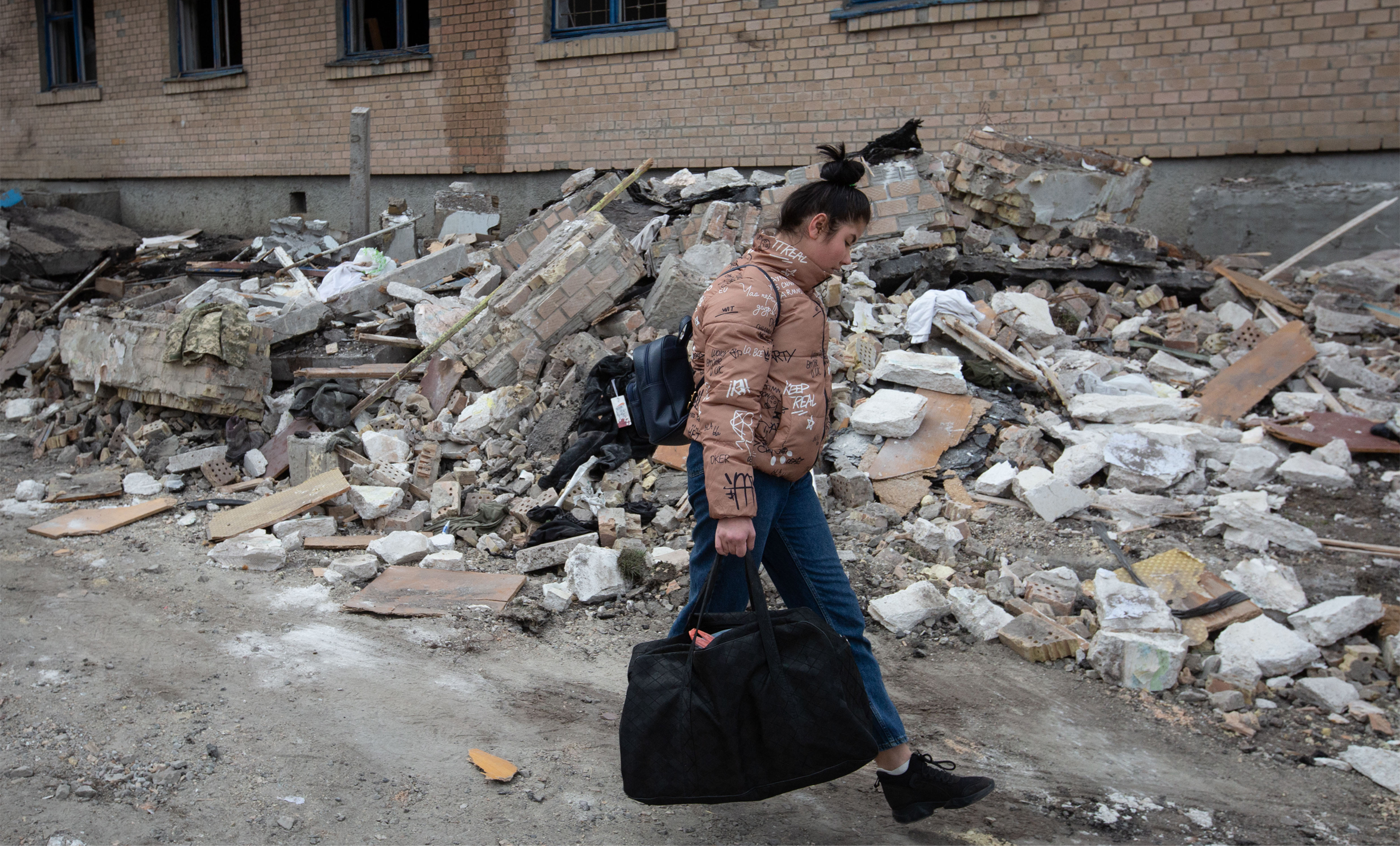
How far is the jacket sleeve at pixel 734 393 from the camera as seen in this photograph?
7.46 ft

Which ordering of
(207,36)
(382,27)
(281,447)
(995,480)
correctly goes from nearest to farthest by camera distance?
(995,480) < (281,447) < (382,27) < (207,36)

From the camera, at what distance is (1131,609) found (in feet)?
12.8

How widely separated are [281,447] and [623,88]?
19.5 ft

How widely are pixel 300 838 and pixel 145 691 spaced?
4.18 ft

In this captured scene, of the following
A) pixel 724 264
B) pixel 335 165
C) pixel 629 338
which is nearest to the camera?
pixel 629 338

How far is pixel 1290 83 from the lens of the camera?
7461 millimetres

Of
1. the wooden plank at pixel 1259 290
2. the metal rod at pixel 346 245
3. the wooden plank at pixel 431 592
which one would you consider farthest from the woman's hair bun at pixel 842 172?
the metal rod at pixel 346 245

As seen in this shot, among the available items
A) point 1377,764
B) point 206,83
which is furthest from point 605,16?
point 1377,764

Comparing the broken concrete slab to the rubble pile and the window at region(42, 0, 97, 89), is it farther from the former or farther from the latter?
the window at region(42, 0, 97, 89)

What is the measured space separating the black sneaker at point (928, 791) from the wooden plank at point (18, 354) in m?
9.90

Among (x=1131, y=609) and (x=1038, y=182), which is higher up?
(x=1038, y=182)

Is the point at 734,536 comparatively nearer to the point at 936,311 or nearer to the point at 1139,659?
the point at 1139,659

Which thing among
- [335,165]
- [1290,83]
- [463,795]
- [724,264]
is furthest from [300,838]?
[335,165]

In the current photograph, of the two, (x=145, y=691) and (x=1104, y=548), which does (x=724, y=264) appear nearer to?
(x=1104, y=548)
